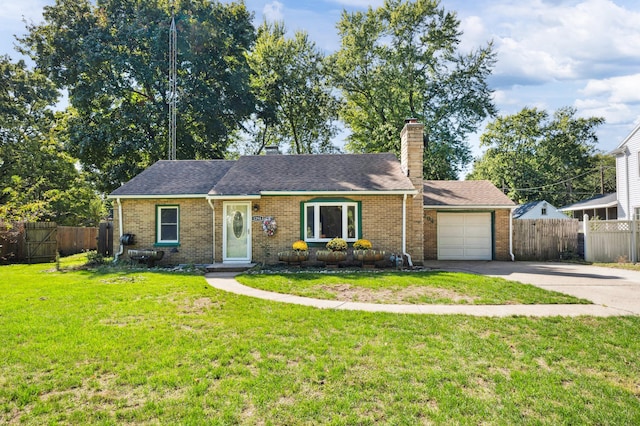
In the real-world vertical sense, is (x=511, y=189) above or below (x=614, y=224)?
above

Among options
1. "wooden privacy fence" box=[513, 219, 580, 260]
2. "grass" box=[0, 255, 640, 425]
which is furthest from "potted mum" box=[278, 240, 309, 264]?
"wooden privacy fence" box=[513, 219, 580, 260]

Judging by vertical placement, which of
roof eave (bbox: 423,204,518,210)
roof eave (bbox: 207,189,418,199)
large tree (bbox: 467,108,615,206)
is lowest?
roof eave (bbox: 423,204,518,210)

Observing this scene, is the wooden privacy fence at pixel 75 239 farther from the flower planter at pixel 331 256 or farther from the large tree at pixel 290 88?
the flower planter at pixel 331 256

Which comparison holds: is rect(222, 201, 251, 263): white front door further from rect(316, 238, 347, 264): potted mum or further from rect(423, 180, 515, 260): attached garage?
rect(423, 180, 515, 260): attached garage

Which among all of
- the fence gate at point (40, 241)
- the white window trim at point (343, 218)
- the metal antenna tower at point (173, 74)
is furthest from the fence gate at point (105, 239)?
the white window trim at point (343, 218)

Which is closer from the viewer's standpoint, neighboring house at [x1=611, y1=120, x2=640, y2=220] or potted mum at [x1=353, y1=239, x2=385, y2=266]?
potted mum at [x1=353, y1=239, x2=385, y2=266]

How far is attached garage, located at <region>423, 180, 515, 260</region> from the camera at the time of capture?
15.6m

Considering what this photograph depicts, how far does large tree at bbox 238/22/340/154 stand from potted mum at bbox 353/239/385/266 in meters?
17.0

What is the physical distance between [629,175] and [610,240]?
21.6 feet

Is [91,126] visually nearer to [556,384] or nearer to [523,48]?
[523,48]

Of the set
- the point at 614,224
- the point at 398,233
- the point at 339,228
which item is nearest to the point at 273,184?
the point at 339,228

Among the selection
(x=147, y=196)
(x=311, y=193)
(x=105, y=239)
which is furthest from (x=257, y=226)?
(x=105, y=239)

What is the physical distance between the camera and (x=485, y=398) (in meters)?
3.47

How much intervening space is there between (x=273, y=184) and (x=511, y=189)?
31.6 metres
